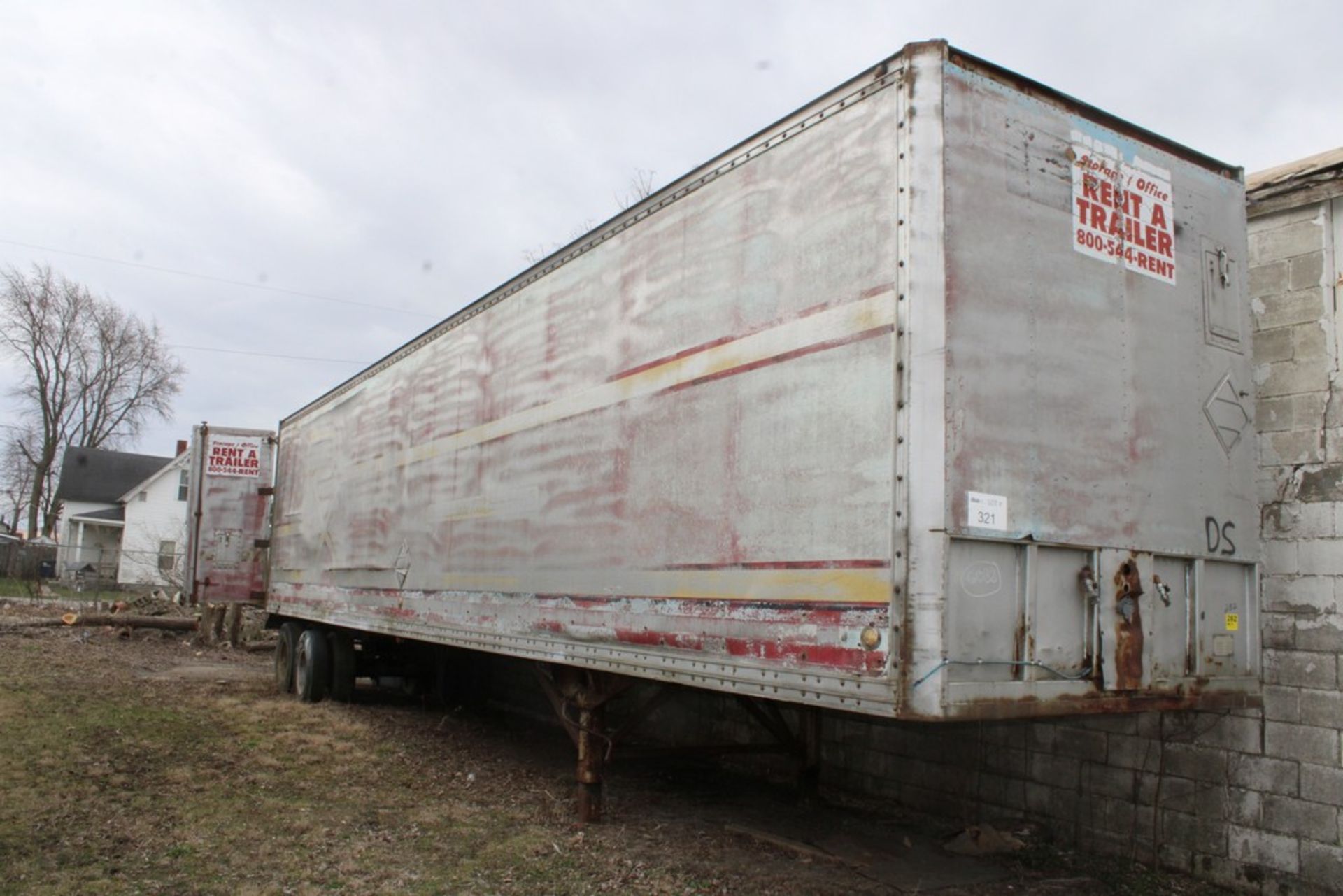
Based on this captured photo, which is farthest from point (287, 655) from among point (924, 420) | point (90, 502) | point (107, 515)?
point (90, 502)

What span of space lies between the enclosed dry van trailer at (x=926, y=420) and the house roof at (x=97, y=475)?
51.1 meters

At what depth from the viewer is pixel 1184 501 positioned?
495 centimetres

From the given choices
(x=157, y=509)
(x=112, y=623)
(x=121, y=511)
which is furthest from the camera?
(x=121, y=511)

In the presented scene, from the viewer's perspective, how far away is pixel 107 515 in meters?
49.2

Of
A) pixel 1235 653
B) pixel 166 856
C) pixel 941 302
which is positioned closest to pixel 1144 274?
pixel 941 302

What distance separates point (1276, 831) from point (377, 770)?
6.51 metres

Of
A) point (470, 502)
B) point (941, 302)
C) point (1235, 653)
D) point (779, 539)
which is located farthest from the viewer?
point (470, 502)

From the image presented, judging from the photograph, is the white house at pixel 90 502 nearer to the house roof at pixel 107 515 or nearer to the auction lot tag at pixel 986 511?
the house roof at pixel 107 515

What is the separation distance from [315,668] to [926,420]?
1007cm

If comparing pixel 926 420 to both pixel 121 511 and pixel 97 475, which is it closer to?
pixel 121 511

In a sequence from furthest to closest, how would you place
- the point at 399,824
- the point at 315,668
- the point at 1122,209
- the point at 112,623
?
the point at 112,623 < the point at 315,668 < the point at 399,824 < the point at 1122,209

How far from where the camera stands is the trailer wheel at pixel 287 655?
1309cm

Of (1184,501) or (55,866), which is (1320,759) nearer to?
(1184,501)

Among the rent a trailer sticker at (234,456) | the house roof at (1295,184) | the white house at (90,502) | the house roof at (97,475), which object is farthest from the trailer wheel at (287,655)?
the house roof at (97,475)
